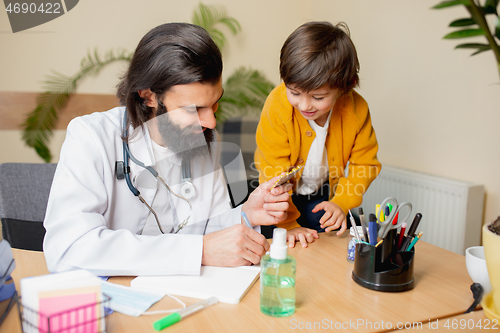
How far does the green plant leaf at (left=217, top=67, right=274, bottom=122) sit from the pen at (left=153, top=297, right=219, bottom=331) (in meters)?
2.28

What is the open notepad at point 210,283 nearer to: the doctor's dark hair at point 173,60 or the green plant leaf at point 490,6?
the doctor's dark hair at point 173,60

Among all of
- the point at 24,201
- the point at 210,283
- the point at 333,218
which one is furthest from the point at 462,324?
the point at 24,201

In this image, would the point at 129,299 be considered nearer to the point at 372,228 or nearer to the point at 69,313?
the point at 69,313

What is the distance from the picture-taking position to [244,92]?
3.12 metres

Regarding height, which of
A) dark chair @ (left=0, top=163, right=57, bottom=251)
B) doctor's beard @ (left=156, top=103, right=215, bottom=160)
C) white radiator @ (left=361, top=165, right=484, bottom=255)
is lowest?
white radiator @ (left=361, top=165, right=484, bottom=255)

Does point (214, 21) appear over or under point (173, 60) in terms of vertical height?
over

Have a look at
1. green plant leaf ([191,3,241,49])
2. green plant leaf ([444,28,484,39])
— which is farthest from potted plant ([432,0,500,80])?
green plant leaf ([191,3,241,49])

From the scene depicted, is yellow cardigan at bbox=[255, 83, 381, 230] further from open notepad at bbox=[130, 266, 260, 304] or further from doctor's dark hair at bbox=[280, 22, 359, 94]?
open notepad at bbox=[130, 266, 260, 304]

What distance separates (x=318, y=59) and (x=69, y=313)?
1.13 m

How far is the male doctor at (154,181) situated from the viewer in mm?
917

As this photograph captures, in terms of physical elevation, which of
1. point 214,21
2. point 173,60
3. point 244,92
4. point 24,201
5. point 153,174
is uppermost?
point 214,21

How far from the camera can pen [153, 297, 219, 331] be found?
688mm

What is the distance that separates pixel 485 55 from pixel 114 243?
2011 mm

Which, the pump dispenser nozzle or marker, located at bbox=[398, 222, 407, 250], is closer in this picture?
the pump dispenser nozzle
